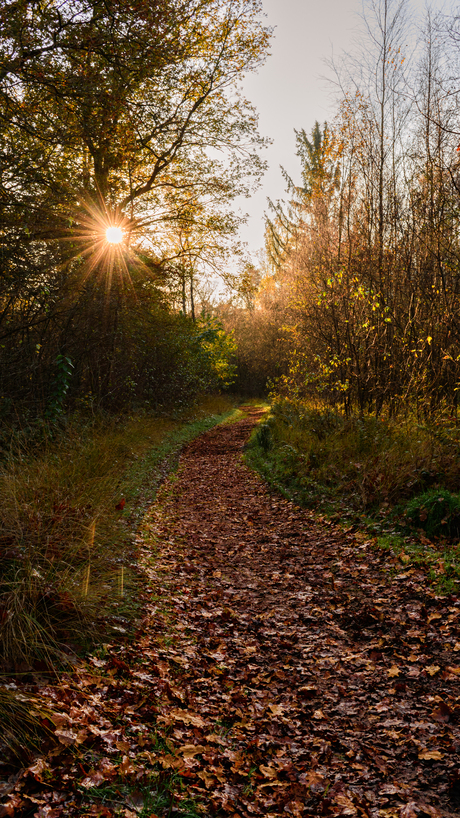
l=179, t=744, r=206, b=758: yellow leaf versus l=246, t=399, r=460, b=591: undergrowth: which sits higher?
l=246, t=399, r=460, b=591: undergrowth

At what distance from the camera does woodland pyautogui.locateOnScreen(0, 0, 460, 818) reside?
304 cm

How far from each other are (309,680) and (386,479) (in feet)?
12.9

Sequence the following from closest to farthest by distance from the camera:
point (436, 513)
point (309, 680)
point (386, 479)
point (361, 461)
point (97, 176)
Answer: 1. point (309, 680)
2. point (436, 513)
3. point (386, 479)
4. point (361, 461)
5. point (97, 176)

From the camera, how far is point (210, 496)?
9852 millimetres

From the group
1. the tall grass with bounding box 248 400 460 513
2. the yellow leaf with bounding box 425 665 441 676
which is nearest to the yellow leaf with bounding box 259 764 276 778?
the yellow leaf with bounding box 425 665 441 676

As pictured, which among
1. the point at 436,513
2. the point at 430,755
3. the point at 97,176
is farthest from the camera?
the point at 97,176

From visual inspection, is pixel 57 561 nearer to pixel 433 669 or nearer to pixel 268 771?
pixel 268 771

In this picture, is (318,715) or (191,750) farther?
(318,715)

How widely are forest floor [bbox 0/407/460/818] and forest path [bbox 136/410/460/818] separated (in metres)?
0.01

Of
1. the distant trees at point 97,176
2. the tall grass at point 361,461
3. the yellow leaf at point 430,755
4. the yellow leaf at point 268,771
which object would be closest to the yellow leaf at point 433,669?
the yellow leaf at point 430,755

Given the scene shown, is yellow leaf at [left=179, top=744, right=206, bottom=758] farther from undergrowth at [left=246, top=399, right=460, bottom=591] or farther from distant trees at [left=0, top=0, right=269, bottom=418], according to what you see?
distant trees at [left=0, top=0, right=269, bottom=418]

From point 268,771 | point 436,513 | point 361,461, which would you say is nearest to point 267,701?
point 268,771

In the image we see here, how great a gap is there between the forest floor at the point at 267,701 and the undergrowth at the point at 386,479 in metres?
0.45

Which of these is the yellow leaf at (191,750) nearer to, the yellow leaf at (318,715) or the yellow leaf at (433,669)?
the yellow leaf at (318,715)
